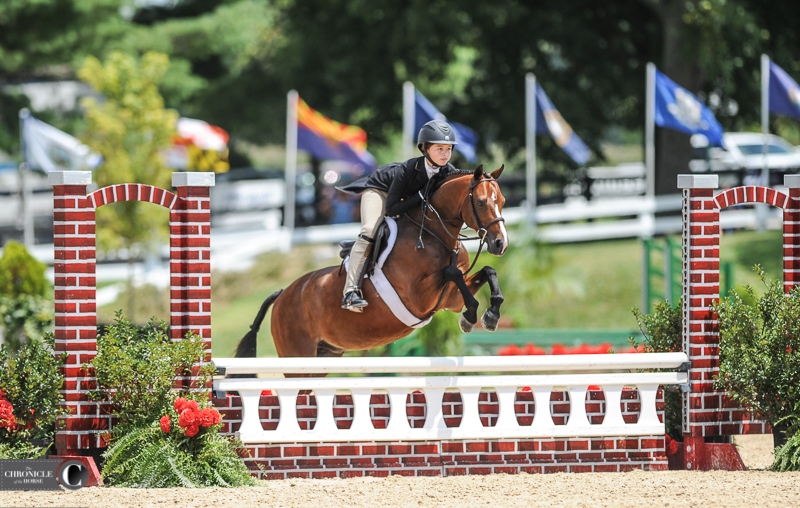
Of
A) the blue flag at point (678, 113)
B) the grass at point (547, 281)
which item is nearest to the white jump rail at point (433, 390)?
Result: the grass at point (547, 281)

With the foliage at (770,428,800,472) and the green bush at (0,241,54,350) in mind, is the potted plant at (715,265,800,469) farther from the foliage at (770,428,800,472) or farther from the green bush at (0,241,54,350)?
the green bush at (0,241,54,350)

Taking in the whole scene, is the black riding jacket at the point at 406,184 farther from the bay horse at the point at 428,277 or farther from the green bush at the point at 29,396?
the green bush at the point at 29,396

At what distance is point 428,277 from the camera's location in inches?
285

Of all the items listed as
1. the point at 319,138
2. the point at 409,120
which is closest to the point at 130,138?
the point at 319,138

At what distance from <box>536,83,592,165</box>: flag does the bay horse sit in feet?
35.3

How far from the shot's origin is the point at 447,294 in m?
7.32

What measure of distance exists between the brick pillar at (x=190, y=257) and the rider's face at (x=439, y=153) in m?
1.60

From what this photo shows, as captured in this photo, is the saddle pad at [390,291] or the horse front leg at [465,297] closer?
the horse front leg at [465,297]

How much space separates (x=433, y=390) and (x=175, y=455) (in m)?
1.76

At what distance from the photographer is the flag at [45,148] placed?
18406 mm

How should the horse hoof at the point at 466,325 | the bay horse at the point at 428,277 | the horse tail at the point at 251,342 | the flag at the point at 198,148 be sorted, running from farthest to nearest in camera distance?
the flag at the point at 198,148
the horse tail at the point at 251,342
the horse hoof at the point at 466,325
the bay horse at the point at 428,277

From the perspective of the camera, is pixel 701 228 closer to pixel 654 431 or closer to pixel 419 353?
pixel 654 431

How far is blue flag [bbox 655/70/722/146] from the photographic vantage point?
16438mm

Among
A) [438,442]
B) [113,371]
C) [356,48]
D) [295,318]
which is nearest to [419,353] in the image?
[295,318]
